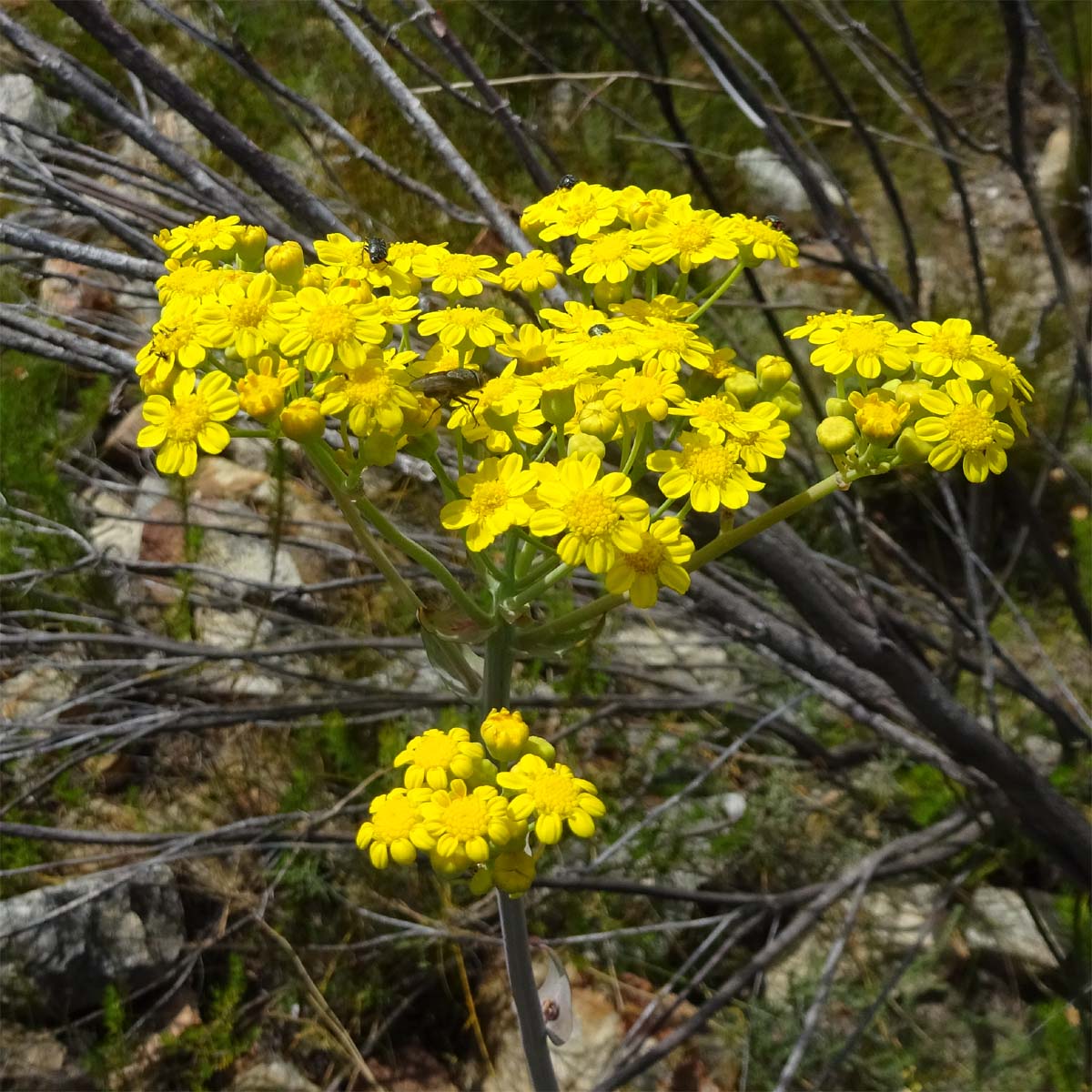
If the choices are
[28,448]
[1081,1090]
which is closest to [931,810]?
[1081,1090]

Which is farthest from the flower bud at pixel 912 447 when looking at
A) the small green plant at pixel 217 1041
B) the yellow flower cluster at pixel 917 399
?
the small green plant at pixel 217 1041

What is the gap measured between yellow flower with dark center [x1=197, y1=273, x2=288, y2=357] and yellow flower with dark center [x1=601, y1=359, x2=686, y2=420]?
393 mm

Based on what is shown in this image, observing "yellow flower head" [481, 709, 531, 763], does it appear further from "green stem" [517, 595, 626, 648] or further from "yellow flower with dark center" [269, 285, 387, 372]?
"yellow flower with dark center" [269, 285, 387, 372]

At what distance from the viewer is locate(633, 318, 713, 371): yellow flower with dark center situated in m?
1.12

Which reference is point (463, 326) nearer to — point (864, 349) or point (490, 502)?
point (490, 502)

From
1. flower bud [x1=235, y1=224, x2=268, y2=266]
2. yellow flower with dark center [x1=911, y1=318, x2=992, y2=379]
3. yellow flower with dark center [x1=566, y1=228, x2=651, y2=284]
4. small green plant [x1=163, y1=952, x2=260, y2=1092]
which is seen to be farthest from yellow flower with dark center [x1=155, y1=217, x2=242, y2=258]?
small green plant [x1=163, y1=952, x2=260, y2=1092]

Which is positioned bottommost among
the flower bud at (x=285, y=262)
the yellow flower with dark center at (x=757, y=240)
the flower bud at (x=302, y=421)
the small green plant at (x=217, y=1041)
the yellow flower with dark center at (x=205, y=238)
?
the small green plant at (x=217, y=1041)

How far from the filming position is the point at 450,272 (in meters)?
1.30

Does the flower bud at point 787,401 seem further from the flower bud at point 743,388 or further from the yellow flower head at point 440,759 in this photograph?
the yellow flower head at point 440,759

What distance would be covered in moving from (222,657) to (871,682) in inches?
61.5

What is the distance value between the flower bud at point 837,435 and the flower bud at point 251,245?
75 centimetres

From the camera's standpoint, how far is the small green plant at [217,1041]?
2.50 meters

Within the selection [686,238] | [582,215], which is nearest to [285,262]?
[582,215]

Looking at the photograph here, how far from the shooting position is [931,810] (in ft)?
9.52
